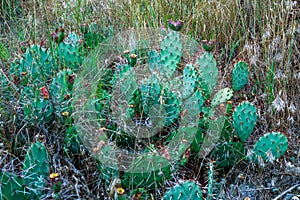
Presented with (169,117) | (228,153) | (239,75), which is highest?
(239,75)

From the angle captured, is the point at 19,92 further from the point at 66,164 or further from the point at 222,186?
the point at 222,186

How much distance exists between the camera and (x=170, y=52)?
6.17 ft

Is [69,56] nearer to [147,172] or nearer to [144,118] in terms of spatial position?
[144,118]

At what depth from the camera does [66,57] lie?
192 centimetres

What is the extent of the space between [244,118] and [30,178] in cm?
87

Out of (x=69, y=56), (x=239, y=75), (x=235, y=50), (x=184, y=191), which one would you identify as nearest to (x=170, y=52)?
(x=239, y=75)

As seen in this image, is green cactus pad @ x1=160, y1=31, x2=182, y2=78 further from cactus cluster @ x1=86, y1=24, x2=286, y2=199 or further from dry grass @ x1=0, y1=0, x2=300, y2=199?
dry grass @ x1=0, y1=0, x2=300, y2=199

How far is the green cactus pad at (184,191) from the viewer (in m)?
1.24

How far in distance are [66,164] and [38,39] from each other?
1.11m

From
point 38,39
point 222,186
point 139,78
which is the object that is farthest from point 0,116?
point 222,186

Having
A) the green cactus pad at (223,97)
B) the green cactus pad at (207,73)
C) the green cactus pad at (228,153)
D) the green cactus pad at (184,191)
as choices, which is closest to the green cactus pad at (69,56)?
the green cactus pad at (207,73)

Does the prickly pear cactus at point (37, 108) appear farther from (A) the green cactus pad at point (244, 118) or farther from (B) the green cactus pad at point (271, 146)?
(B) the green cactus pad at point (271, 146)

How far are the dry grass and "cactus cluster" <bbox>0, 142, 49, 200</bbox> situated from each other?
0.29 feet

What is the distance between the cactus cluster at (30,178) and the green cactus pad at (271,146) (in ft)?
2.75
